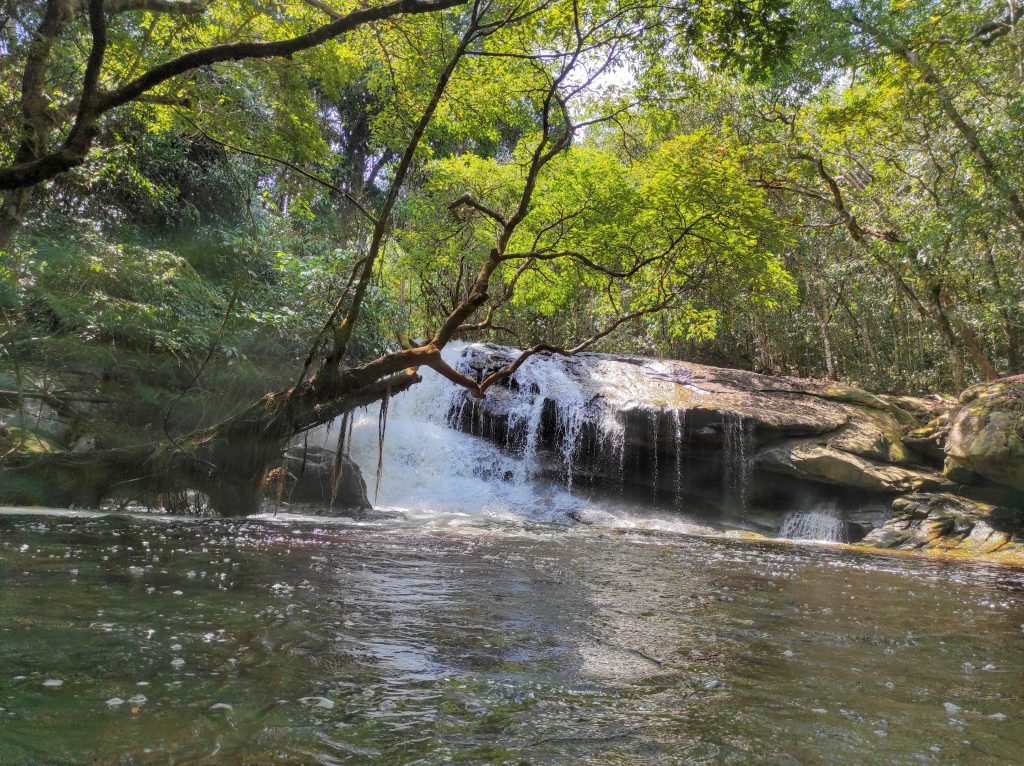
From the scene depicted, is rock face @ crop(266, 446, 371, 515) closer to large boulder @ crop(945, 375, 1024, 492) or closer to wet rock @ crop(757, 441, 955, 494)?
wet rock @ crop(757, 441, 955, 494)

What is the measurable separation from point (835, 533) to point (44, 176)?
15.4 meters

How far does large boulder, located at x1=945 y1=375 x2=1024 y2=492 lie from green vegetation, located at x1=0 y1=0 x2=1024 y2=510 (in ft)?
9.40

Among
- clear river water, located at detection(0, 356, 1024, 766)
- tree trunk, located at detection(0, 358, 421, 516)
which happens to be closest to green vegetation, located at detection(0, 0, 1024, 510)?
tree trunk, located at detection(0, 358, 421, 516)

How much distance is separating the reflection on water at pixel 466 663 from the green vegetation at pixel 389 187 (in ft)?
11.0

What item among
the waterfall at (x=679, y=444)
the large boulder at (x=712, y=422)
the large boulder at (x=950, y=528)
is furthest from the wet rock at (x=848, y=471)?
the waterfall at (x=679, y=444)

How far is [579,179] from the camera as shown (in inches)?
553

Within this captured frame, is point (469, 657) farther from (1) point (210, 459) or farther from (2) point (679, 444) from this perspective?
(2) point (679, 444)

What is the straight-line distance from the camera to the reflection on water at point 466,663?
275cm

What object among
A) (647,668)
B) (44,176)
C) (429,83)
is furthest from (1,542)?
(429,83)

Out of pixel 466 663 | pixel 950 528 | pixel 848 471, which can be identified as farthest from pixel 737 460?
pixel 466 663

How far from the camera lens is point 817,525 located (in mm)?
15328

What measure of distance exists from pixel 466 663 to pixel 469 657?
0.12 meters

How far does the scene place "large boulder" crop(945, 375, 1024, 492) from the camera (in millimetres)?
13031

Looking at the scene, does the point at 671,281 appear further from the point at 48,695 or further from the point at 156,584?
the point at 48,695
